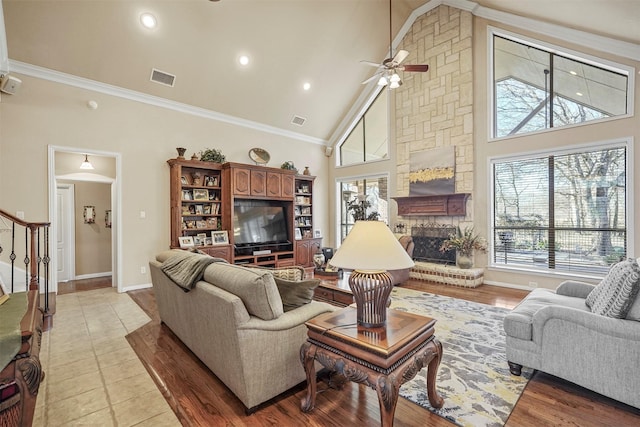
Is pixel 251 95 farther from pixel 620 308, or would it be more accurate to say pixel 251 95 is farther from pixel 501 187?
pixel 620 308

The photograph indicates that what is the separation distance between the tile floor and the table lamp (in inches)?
56.1

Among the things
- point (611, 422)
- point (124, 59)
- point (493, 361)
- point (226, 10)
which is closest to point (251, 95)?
point (226, 10)

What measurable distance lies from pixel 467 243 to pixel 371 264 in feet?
14.9

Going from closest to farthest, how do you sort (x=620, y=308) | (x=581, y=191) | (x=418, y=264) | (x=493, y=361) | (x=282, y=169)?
(x=620, y=308) → (x=493, y=361) → (x=581, y=191) → (x=418, y=264) → (x=282, y=169)

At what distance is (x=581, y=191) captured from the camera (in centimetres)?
464

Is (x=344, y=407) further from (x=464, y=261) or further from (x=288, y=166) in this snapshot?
(x=288, y=166)

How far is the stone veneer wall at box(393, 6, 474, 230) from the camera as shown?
5715 millimetres

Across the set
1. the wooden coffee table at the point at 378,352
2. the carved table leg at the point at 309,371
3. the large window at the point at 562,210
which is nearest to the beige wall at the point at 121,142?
the carved table leg at the point at 309,371

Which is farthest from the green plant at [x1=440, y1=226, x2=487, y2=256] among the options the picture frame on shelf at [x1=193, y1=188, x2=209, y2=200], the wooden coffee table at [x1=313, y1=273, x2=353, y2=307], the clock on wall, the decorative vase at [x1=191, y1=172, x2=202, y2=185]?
the decorative vase at [x1=191, y1=172, x2=202, y2=185]

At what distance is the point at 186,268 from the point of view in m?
2.54

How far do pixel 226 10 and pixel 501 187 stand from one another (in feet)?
18.6

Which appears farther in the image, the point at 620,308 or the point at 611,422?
the point at 620,308

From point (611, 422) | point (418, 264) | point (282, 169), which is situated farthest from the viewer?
point (282, 169)

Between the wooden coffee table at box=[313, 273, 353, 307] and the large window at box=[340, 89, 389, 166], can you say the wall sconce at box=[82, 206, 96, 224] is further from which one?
the large window at box=[340, 89, 389, 166]
